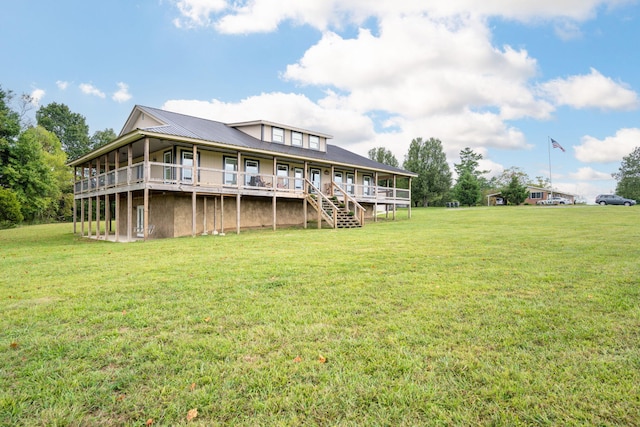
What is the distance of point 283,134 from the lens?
24.0 m

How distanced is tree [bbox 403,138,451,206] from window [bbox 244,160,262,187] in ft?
115

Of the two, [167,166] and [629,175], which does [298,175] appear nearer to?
[167,166]

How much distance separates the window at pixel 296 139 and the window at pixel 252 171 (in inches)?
182

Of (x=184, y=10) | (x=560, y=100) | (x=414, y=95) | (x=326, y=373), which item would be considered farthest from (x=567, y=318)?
(x=560, y=100)

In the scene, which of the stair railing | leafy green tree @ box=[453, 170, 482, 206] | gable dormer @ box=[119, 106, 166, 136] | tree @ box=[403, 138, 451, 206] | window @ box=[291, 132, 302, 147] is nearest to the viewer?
gable dormer @ box=[119, 106, 166, 136]

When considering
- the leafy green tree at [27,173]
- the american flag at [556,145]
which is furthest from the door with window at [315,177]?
the american flag at [556,145]

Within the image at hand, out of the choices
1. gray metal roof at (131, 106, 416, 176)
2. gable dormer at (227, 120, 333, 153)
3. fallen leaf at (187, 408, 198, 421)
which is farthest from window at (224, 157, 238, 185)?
fallen leaf at (187, 408, 198, 421)

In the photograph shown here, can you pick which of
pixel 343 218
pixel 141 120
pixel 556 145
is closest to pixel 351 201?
pixel 343 218

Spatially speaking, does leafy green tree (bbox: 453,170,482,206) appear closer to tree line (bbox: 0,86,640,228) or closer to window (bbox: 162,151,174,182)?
tree line (bbox: 0,86,640,228)

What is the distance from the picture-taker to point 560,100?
3194 cm

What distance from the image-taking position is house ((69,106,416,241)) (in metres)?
15.8

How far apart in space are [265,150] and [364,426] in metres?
17.4

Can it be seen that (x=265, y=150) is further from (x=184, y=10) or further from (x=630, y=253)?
(x=630, y=253)

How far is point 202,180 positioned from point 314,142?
10.3m
